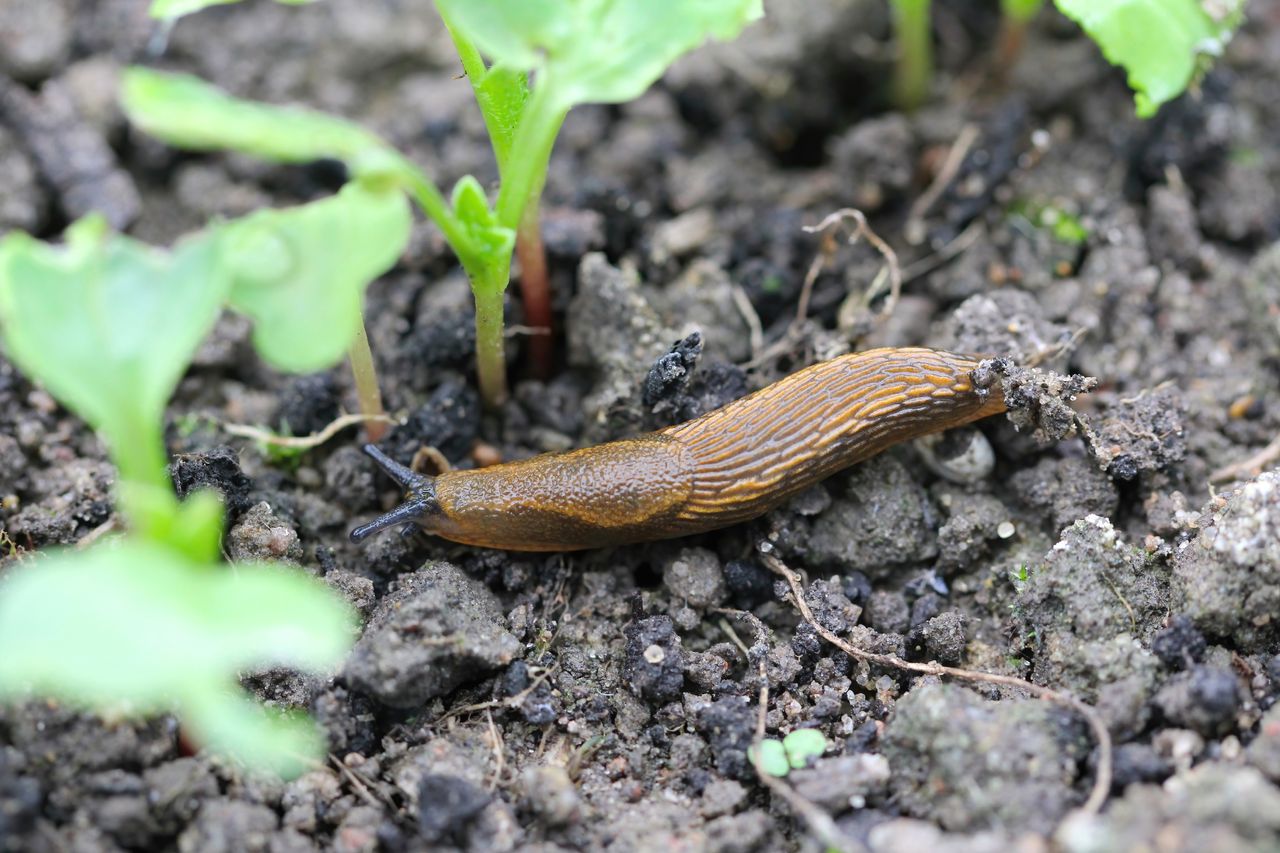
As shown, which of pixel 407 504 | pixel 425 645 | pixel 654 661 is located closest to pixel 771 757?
pixel 654 661

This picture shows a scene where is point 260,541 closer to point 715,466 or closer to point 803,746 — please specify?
point 715,466

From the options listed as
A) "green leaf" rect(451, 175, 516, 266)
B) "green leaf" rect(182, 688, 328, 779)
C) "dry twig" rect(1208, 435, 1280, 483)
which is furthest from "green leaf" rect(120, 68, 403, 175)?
"dry twig" rect(1208, 435, 1280, 483)

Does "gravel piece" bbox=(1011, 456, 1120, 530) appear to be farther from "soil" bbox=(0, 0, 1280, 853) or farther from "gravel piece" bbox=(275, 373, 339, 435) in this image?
"gravel piece" bbox=(275, 373, 339, 435)

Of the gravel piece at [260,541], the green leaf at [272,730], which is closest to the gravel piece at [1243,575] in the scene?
the green leaf at [272,730]

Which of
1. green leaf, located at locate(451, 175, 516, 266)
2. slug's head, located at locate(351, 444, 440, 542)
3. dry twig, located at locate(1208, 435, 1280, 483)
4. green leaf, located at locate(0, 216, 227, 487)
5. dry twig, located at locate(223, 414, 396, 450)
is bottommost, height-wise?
dry twig, located at locate(1208, 435, 1280, 483)

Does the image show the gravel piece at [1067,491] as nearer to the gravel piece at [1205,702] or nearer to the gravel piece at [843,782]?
the gravel piece at [1205,702]

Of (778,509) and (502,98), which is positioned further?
(778,509)

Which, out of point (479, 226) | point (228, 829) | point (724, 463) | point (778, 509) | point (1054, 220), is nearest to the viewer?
point (228, 829)
